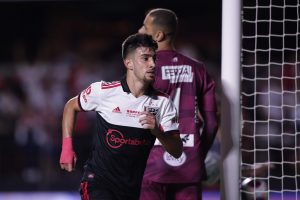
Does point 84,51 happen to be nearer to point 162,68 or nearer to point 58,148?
point 58,148

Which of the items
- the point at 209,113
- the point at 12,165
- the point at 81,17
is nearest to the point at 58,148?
the point at 12,165

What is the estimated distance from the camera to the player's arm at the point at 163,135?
167 inches

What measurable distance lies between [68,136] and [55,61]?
843cm

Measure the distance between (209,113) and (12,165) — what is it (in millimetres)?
6562

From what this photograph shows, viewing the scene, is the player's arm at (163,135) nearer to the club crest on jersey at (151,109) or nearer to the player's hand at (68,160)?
the club crest on jersey at (151,109)

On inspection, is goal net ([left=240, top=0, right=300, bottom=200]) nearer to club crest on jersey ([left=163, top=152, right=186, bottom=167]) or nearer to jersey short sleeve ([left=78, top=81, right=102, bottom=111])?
club crest on jersey ([left=163, top=152, right=186, bottom=167])

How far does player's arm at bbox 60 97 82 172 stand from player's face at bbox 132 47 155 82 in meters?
0.44

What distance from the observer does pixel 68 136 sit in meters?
4.78

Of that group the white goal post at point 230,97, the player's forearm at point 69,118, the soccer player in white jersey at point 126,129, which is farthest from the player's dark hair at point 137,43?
the white goal post at point 230,97

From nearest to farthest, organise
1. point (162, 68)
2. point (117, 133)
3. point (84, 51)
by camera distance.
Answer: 1. point (117, 133)
2. point (162, 68)
3. point (84, 51)

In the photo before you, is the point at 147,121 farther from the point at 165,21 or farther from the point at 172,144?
the point at 165,21

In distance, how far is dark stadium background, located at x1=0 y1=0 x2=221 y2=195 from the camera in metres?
11.5

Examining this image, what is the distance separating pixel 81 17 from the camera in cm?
1412

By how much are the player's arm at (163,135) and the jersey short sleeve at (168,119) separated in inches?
1.6
